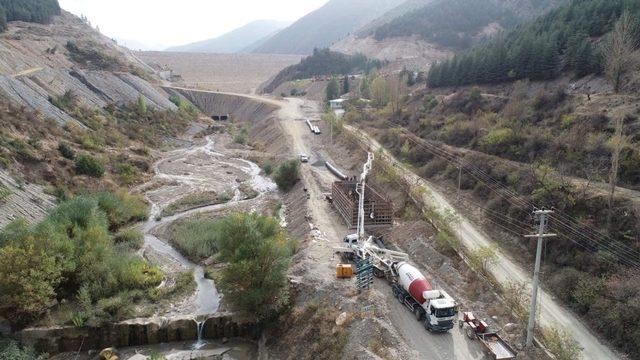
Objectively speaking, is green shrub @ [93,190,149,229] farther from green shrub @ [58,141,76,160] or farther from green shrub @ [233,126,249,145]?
green shrub @ [233,126,249,145]

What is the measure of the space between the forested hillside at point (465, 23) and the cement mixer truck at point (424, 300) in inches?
6758

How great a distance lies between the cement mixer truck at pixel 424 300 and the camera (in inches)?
890

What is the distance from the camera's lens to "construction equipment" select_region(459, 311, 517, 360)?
20.8m

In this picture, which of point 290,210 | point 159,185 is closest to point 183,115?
point 159,185

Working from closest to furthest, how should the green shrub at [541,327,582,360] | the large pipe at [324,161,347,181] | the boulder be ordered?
the green shrub at [541,327,582,360]
the boulder
the large pipe at [324,161,347,181]

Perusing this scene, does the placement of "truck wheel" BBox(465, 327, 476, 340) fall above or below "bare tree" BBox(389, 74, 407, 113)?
below

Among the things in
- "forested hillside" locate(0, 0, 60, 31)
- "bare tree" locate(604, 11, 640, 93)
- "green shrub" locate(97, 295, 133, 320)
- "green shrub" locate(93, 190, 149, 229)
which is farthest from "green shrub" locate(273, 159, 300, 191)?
"forested hillside" locate(0, 0, 60, 31)

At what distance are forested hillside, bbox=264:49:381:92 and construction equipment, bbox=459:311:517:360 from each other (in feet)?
489

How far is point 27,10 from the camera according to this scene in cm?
12288

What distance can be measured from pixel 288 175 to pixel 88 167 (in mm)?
23412

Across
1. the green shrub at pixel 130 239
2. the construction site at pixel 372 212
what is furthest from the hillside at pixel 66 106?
the construction site at pixel 372 212

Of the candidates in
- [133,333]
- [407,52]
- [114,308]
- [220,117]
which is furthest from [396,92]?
[407,52]

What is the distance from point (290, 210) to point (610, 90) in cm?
3908

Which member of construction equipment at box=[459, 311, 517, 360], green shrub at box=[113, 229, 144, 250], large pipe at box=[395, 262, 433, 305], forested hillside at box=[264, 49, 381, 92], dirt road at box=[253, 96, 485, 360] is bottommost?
green shrub at box=[113, 229, 144, 250]
